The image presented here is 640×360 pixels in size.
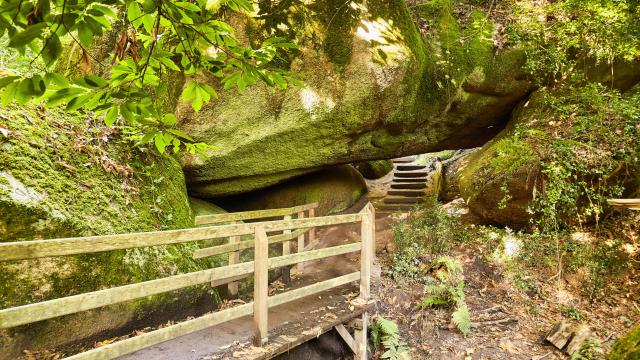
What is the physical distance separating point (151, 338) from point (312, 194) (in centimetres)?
832

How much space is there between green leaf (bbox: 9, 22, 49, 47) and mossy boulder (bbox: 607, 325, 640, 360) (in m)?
3.49

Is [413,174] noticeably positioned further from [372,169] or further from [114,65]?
[114,65]

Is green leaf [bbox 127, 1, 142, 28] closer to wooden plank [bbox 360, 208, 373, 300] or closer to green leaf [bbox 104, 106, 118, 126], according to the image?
green leaf [bbox 104, 106, 118, 126]

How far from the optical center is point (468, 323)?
234 inches

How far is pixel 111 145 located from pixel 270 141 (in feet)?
10.9

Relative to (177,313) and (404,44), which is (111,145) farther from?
(404,44)

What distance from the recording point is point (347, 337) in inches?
188

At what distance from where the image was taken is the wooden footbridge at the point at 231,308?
235 cm

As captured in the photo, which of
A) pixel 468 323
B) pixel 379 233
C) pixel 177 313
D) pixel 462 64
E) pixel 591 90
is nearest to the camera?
pixel 177 313

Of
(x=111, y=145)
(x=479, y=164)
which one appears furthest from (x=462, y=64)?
(x=111, y=145)

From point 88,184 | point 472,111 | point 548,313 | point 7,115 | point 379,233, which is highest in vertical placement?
point 472,111

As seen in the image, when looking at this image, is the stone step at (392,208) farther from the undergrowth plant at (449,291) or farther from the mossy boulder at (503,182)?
the undergrowth plant at (449,291)

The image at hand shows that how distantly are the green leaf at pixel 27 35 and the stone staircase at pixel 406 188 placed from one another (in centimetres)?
1274

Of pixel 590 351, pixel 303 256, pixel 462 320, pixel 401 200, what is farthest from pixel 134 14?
pixel 401 200
